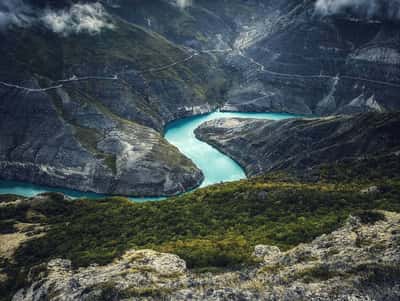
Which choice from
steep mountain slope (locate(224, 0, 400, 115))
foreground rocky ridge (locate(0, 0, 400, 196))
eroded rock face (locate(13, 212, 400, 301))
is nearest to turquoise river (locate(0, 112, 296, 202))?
foreground rocky ridge (locate(0, 0, 400, 196))

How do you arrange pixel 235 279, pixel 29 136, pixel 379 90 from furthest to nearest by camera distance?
1. pixel 379 90
2. pixel 29 136
3. pixel 235 279

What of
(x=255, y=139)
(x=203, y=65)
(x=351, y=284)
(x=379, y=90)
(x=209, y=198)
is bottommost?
(x=351, y=284)

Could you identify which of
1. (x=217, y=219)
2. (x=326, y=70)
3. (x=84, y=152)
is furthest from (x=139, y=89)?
(x=217, y=219)

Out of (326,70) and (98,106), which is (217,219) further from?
(326,70)

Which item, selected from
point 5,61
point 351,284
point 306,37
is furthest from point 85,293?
point 306,37

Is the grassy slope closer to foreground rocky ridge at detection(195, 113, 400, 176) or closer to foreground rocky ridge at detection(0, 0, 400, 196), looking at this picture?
foreground rocky ridge at detection(195, 113, 400, 176)

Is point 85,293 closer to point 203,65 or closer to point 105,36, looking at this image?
point 105,36
